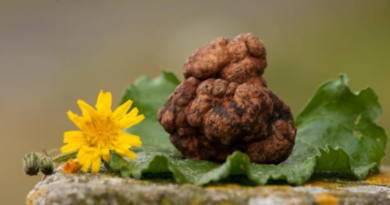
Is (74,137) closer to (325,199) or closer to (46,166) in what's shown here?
(46,166)

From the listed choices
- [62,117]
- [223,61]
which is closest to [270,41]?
[62,117]

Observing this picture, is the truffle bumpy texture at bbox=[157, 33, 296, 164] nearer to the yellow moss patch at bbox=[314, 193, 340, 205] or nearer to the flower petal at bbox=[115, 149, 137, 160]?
the flower petal at bbox=[115, 149, 137, 160]

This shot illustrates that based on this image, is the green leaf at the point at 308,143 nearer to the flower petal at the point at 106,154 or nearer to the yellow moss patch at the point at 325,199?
the flower petal at the point at 106,154

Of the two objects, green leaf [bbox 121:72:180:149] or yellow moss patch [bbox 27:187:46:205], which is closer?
yellow moss patch [bbox 27:187:46:205]

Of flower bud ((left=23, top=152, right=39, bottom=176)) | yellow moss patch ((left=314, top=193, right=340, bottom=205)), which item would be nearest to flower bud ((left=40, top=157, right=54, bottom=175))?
flower bud ((left=23, top=152, right=39, bottom=176))

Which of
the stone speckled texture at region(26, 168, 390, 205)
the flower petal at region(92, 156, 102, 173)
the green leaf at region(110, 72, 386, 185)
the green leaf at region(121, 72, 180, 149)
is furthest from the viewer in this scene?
the green leaf at region(121, 72, 180, 149)

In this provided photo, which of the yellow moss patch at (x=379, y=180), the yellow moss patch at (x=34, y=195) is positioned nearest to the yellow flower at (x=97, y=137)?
the yellow moss patch at (x=34, y=195)

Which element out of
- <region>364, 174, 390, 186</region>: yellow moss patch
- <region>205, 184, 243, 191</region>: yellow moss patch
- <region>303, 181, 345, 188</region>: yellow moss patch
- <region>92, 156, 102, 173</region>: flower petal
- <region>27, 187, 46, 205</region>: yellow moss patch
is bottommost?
<region>364, 174, 390, 186</region>: yellow moss patch
